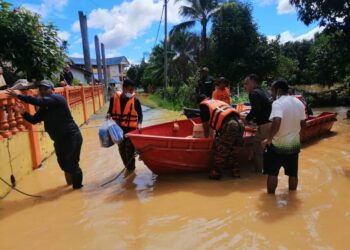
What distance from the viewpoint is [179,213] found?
4.98m

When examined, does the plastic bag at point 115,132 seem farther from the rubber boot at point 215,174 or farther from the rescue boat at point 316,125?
the rescue boat at point 316,125

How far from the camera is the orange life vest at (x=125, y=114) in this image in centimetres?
675

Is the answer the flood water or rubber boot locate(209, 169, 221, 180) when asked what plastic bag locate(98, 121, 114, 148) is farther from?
rubber boot locate(209, 169, 221, 180)

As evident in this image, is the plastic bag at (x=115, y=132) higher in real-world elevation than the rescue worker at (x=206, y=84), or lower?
lower

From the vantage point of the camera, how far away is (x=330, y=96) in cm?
2177

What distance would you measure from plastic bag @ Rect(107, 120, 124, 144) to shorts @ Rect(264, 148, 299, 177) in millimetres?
2412

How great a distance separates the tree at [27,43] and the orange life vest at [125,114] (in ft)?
8.93

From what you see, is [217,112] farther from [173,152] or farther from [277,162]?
[277,162]

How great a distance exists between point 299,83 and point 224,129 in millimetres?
41383

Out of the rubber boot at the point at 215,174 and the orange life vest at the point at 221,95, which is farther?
the orange life vest at the point at 221,95

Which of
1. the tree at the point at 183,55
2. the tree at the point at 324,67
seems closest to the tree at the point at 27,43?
the tree at the point at 324,67

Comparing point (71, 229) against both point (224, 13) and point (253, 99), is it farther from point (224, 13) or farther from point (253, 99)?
point (224, 13)

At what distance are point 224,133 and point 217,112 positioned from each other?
0.35 metres

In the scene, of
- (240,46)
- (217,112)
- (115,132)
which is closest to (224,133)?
(217,112)
